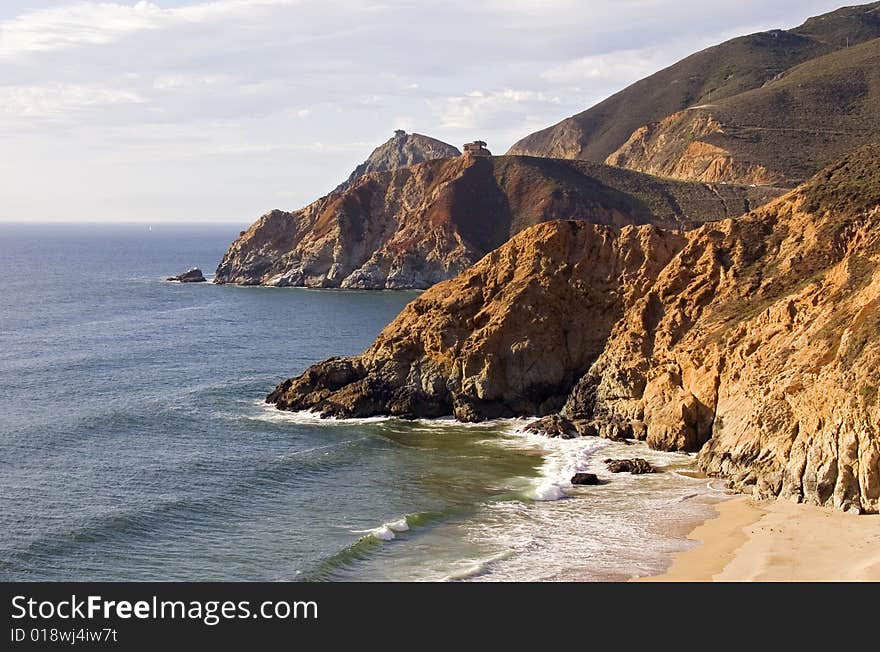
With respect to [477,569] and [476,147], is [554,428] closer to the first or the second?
[477,569]

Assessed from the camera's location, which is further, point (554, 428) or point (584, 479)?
point (554, 428)

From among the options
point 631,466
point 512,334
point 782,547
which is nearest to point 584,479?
point 631,466

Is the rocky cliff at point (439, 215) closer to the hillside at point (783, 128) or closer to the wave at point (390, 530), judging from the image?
the hillside at point (783, 128)

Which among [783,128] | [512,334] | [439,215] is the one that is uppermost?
[783,128]

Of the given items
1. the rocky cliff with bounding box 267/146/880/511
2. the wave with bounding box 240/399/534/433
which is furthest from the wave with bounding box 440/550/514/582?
the wave with bounding box 240/399/534/433

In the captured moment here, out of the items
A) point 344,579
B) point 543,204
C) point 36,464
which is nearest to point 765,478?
point 344,579

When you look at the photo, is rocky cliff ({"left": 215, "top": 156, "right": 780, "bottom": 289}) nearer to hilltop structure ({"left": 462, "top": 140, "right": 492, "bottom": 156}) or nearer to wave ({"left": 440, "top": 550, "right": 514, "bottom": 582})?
hilltop structure ({"left": 462, "top": 140, "right": 492, "bottom": 156})

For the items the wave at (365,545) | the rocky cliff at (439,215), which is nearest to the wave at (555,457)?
the wave at (365,545)
